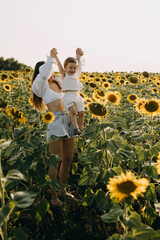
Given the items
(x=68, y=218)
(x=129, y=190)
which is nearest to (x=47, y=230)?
(x=68, y=218)

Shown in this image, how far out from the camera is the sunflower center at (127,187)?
154 centimetres

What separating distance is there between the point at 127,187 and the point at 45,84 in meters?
1.88

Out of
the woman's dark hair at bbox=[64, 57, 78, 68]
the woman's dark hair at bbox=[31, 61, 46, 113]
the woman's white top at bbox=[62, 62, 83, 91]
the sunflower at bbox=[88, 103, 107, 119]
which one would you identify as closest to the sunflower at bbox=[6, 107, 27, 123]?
the woman's dark hair at bbox=[31, 61, 46, 113]

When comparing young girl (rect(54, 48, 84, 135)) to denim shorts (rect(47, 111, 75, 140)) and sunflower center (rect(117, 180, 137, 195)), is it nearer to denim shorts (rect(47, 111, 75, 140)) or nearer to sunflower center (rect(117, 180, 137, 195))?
denim shorts (rect(47, 111, 75, 140))

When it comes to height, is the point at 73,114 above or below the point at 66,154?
above

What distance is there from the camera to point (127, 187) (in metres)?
1.54

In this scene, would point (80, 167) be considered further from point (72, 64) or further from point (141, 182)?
point (141, 182)

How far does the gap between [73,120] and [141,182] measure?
5.62 feet

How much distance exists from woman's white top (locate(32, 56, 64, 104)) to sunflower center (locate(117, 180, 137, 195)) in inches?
67.7

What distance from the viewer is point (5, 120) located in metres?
3.91

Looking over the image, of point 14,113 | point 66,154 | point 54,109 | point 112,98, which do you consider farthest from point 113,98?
point 14,113

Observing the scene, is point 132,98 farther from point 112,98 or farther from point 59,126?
point 59,126

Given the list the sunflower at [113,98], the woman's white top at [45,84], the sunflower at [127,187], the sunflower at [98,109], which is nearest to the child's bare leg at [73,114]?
the woman's white top at [45,84]

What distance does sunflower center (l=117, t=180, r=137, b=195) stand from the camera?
1538 millimetres
